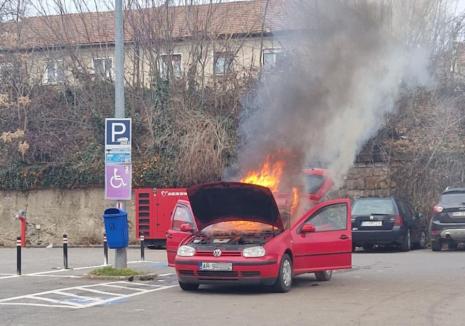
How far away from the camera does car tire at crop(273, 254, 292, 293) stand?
12891 mm

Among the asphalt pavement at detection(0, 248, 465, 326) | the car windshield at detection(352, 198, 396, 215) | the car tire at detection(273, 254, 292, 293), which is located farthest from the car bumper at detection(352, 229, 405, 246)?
the car tire at detection(273, 254, 292, 293)

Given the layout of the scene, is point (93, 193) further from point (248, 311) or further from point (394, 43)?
point (248, 311)

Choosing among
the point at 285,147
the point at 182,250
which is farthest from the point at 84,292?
the point at 285,147

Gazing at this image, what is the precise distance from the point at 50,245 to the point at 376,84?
1572 cm

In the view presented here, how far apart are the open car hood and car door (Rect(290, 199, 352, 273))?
47 centimetres

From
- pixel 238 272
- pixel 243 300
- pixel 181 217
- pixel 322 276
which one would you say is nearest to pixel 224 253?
pixel 238 272

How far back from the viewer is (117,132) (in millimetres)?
16094

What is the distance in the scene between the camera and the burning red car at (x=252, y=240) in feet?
41.5

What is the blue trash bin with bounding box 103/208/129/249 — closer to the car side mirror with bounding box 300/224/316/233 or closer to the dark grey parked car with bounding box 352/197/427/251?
the car side mirror with bounding box 300/224/316/233

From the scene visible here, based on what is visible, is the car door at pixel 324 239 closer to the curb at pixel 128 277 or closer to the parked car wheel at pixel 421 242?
the curb at pixel 128 277

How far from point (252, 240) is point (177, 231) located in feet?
7.74

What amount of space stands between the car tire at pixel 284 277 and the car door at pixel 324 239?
0.90ft

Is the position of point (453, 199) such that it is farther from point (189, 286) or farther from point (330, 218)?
point (189, 286)

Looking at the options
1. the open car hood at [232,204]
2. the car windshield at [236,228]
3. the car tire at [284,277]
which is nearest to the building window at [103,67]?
the open car hood at [232,204]
